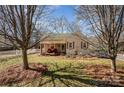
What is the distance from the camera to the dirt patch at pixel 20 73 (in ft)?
16.9

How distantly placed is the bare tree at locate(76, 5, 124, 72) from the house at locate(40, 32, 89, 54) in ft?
1.11

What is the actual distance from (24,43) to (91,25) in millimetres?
1421

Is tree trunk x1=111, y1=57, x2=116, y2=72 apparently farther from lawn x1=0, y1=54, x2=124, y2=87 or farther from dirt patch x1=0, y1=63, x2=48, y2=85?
dirt patch x1=0, y1=63, x2=48, y2=85

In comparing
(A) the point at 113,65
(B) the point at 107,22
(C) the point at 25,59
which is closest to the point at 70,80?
(A) the point at 113,65

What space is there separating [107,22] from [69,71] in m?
1.24

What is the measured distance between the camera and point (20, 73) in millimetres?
5301

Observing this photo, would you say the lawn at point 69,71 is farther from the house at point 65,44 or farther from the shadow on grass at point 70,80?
the house at point 65,44

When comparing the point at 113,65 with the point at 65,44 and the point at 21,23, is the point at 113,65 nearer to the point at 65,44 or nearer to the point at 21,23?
the point at 65,44

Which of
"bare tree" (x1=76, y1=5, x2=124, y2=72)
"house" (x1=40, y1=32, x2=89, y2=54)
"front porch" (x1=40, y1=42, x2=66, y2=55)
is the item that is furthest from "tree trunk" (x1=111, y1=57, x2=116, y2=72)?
"front porch" (x1=40, y1=42, x2=66, y2=55)

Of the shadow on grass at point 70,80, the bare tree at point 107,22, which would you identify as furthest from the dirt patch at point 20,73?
the bare tree at point 107,22
